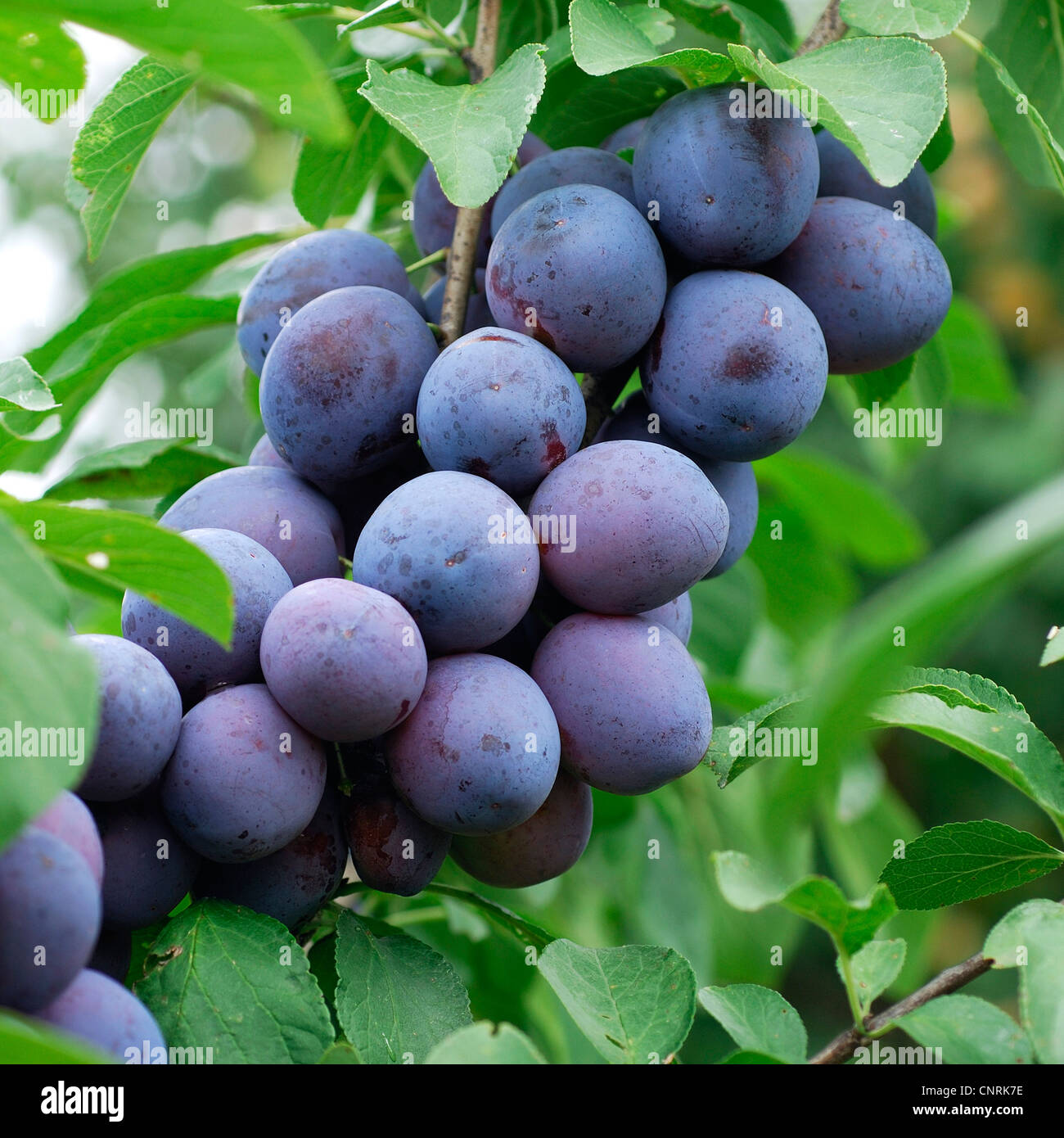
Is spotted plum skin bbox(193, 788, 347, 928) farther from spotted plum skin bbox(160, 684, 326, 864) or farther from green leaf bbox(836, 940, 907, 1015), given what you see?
green leaf bbox(836, 940, 907, 1015)

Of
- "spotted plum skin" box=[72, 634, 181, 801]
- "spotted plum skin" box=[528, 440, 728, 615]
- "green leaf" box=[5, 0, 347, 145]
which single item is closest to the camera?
"green leaf" box=[5, 0, 347, 145]

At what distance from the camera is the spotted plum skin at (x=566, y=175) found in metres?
0.69

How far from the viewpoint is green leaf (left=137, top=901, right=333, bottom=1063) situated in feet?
1.61

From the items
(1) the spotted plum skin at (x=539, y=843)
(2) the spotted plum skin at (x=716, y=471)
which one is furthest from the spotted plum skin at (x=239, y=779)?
(2) the spotted plum skin at (x=716, y=471)

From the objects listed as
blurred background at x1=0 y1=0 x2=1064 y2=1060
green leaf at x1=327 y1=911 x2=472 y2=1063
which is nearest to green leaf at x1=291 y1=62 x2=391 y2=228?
blurred background at x1=0 y1=0 x2=1064 y2=1060

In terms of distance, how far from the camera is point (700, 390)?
65cm

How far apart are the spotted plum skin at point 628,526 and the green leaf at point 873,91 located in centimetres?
19

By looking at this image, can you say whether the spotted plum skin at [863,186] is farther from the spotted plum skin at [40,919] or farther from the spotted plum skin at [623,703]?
the spotted plum skin at [40,919]

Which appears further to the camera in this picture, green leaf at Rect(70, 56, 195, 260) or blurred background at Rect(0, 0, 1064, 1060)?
blurred background at Rect(0, 0, 1064, 1060)

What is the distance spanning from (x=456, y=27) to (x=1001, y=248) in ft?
12.2

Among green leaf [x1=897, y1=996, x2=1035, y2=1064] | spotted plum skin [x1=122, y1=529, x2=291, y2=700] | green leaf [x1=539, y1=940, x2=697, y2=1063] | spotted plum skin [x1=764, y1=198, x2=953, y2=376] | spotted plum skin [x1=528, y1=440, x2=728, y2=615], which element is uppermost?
spotted plum skin [x1=764, y1=198, x2=953, y2=376]

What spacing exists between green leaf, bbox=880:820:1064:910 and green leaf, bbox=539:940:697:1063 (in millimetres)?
135

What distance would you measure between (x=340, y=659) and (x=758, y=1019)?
271 mm
